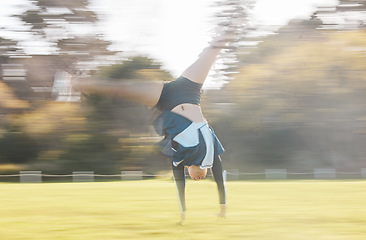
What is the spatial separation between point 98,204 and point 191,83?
8.62 ft

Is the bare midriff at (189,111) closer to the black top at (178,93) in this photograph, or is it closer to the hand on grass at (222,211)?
the black top at (178,93)

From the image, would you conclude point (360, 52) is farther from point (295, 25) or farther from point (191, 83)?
point (191, 83)

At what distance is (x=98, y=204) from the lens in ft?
19.4

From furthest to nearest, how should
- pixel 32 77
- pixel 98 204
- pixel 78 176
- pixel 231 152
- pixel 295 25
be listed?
pixel 231 152 → pixel 78 176 → pixel 98 204 → pixel 295 25 → pixel 32 77

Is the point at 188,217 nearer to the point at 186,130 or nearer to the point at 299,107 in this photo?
the point at 186,130

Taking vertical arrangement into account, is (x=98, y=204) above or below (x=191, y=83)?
below

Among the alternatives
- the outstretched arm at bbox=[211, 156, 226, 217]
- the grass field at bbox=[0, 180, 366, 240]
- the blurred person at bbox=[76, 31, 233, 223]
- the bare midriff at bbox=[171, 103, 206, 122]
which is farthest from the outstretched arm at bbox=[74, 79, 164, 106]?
the outstretched arm at bbox=[211, 156, 226, 217]

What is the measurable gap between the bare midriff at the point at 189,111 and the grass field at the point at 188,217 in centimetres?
104

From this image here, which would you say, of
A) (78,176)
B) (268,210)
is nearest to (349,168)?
(78,176)

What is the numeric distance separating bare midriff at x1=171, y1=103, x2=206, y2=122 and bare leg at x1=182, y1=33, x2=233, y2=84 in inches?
14.8

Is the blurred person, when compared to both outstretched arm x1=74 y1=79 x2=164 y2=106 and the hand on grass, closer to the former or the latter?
the hand on grass

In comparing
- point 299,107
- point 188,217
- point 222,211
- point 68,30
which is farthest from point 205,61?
point 299,107

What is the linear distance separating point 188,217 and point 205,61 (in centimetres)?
195

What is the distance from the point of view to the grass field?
3.82 m
